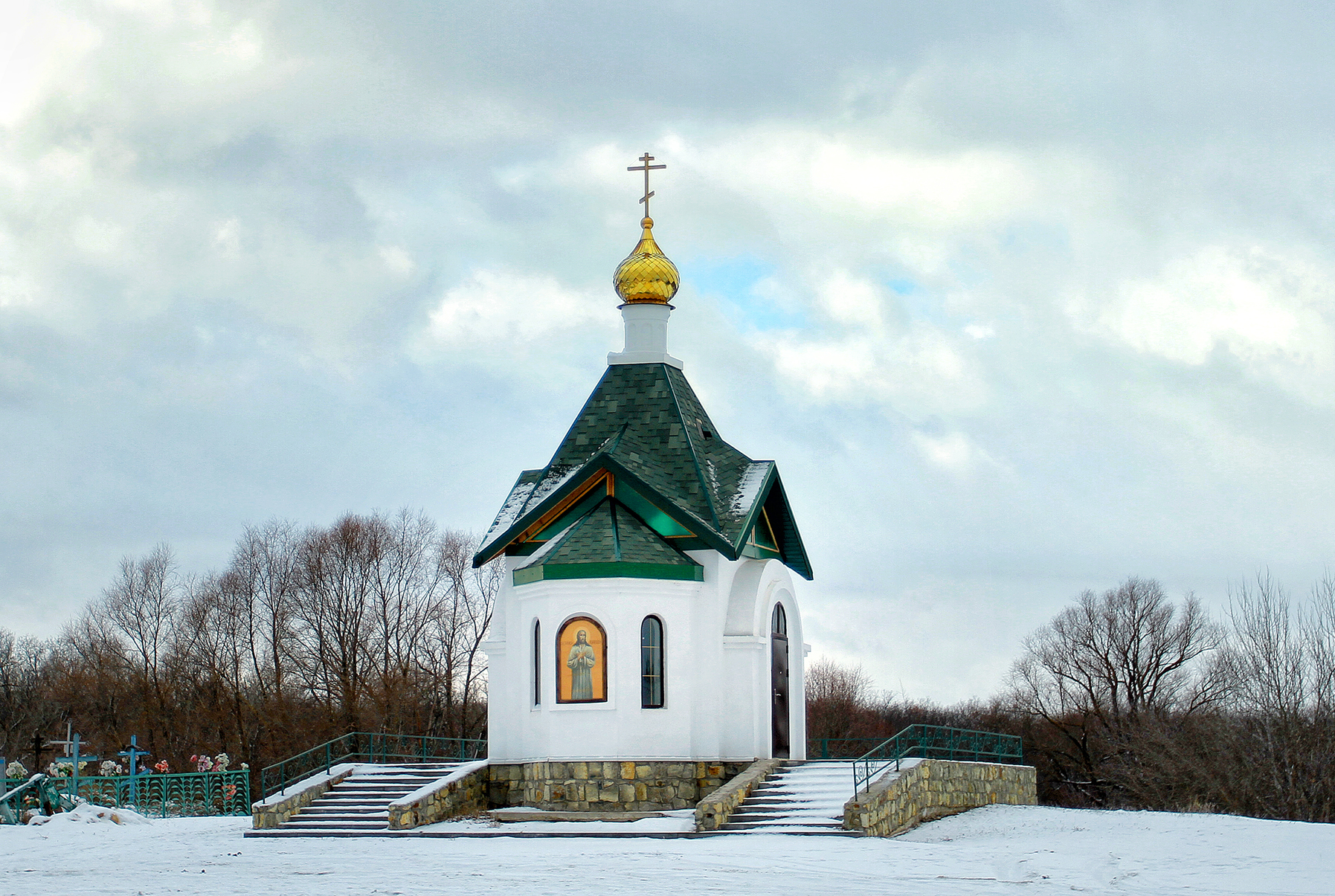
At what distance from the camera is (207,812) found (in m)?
24.9

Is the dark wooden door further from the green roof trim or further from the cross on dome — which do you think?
the cross on dome

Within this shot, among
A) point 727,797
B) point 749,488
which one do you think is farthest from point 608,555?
point 727,797

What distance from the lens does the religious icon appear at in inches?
727

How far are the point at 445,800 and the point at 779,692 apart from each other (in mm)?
5269

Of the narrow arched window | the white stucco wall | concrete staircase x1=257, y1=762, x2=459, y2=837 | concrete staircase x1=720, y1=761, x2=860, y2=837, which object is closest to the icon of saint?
the white stucco wall

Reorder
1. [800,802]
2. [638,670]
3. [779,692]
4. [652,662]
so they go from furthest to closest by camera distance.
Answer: [779,692] < [652,662] < [638,670] < [800,802]

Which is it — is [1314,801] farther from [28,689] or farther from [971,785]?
[28,689]

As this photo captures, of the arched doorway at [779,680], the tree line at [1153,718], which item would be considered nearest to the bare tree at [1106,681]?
the tree line at [1153,718]

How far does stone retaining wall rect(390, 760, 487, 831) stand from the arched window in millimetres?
2686

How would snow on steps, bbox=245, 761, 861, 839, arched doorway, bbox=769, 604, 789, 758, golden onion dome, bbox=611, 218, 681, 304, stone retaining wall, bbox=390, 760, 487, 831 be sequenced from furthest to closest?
1. golden onion dome, bbox=611, 218, 681, 304
2. arched doorway, bbox=769, 604, 789, 758
3. stone retaining wall, bbox=390, 760, 487, 831
4. snow on steps, bbox=245, 761, 861, 839

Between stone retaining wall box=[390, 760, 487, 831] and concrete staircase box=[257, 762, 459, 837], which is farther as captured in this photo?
concrete staircase box=[257, 762, 459, 837]

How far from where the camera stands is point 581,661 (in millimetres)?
18531

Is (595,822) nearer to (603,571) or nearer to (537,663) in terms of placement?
(537,663)

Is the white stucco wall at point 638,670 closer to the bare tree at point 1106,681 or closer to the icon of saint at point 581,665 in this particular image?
the icon of saint at point 581,665
